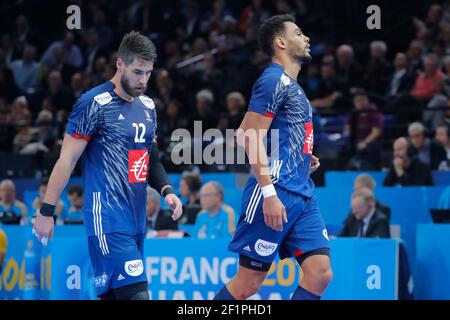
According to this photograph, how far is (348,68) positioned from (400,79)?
3.01 feet

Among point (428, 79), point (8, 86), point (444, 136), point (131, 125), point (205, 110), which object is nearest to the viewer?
point (131, 125)

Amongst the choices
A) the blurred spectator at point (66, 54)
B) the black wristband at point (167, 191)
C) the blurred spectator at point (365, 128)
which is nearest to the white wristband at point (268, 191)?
the black wristband at point (167, 191)

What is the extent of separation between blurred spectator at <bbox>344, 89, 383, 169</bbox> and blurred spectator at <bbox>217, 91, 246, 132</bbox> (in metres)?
1.63

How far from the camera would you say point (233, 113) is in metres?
14.6

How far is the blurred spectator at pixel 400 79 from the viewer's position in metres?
14.5

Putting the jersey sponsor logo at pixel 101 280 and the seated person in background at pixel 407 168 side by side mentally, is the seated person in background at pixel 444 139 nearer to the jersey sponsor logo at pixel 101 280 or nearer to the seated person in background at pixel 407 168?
the seated person in background at pixel 407 168

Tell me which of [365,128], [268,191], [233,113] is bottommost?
[268,191]

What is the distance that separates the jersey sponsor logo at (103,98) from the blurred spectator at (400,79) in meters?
8.80

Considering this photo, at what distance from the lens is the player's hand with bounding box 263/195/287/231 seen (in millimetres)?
6082

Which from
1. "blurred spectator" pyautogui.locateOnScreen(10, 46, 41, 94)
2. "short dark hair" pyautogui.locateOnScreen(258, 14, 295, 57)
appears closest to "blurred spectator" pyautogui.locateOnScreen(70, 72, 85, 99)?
"blurred spectator" pyautogui.locateOnScreen(10, 46, 41, 94)

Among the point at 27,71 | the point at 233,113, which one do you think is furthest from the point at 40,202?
the point at 27,71

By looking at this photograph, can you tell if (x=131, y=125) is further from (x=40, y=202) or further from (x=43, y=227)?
(x=40, y=202)

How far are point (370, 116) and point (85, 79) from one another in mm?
6329
